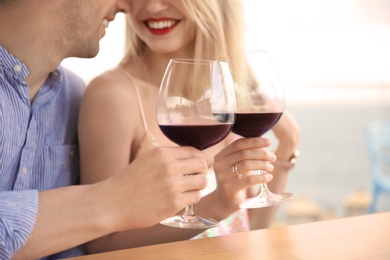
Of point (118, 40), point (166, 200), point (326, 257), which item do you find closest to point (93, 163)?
point (166, 200)

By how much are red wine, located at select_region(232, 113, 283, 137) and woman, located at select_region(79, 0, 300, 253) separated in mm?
30

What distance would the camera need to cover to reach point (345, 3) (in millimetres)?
5523

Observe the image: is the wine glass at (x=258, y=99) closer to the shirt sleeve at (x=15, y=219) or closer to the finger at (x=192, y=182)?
the finger at (x=192, y=182)

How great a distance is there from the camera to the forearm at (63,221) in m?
1.01

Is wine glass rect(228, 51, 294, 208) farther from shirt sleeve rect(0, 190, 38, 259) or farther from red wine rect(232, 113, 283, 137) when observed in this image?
shirt sleeve rect(0, 190, 38, 259)

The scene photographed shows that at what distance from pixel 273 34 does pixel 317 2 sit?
2.48 feet

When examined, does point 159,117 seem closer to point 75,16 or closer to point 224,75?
point 224,75

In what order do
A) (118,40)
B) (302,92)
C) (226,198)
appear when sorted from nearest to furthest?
(226,198), (118,40), (302,92)

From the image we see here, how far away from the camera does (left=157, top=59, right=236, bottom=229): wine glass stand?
1.04 meters

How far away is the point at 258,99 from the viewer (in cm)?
123

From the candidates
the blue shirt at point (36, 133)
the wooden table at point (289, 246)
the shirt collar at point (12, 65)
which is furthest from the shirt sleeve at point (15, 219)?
the shirt collar at point (12, 65)

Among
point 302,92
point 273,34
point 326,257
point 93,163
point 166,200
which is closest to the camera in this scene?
point 326,257

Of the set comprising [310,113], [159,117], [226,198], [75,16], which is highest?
[75,16]

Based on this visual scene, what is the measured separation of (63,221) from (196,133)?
0.29 metres
